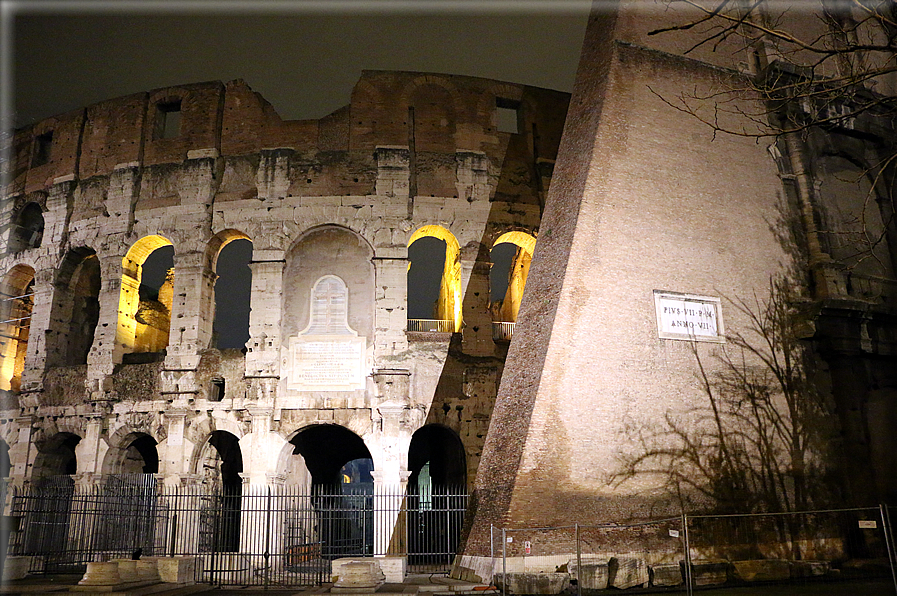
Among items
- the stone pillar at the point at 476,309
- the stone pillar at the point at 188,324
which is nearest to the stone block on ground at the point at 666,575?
the stone pillar at the point at 476,309

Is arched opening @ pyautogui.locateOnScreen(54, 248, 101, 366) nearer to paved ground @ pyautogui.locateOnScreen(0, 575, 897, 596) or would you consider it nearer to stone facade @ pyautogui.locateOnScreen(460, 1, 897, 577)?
paved ground @ pyautogui.locateOnScreen(0, 575, 897, 596)

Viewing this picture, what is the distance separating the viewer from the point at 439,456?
19.8m

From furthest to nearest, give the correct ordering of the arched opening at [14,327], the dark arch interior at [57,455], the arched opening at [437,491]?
the arched opening at [14,327]
the dark arch interior at [57,455]
the arched opening at [437,491]

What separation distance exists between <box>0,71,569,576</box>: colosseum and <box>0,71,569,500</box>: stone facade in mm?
47

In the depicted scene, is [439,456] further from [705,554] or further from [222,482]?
[705,554]

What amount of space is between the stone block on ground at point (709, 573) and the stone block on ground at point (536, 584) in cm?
202

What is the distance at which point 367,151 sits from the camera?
17.5 m

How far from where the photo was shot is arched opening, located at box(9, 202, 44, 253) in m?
19.8

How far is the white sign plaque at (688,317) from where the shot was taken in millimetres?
11305

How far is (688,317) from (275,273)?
390 inches

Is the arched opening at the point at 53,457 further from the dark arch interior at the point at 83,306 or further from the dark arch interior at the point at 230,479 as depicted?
the dark arch interior at the point at 230,479

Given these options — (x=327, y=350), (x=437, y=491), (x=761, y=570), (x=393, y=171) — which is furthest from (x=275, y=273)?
(x=761, y=570)

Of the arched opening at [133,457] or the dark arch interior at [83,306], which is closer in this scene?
the arched opening at [133,457]

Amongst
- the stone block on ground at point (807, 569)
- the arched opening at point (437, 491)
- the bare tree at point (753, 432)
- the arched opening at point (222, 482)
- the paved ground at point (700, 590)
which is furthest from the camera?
the arched opening at point (222, 482)
